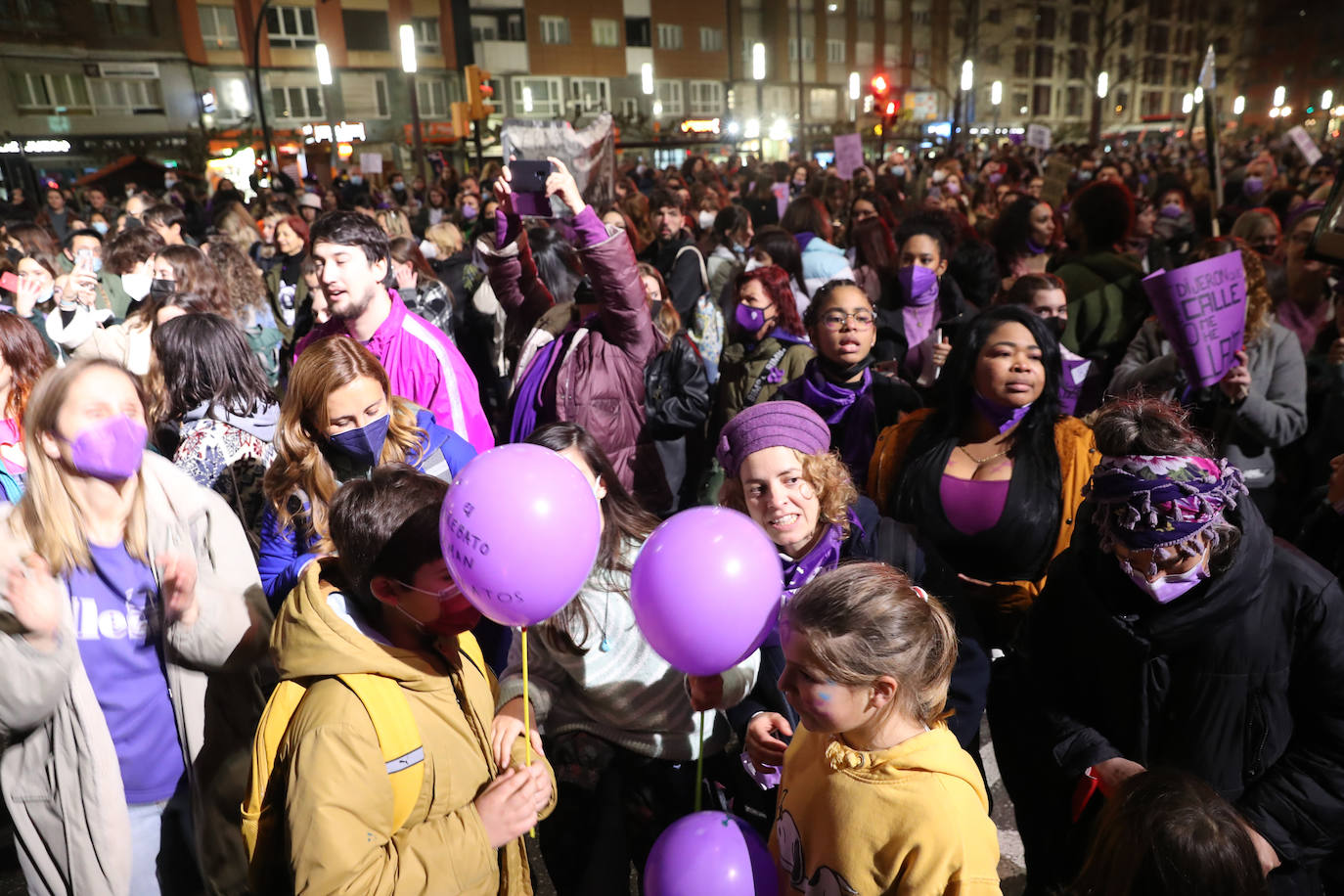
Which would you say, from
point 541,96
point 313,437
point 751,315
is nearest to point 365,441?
point 313,437

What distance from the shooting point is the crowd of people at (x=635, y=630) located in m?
1.74

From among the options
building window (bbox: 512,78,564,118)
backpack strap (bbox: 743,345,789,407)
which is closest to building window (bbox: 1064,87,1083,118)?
building window (bbox: 512,78,564,118)

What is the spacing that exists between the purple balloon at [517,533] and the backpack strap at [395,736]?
25cm

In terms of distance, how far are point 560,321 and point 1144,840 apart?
10.9 ft

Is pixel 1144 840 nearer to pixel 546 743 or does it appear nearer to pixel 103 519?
pixel 546 743

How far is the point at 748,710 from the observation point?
2.44 meters

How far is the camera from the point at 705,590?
1845 mm

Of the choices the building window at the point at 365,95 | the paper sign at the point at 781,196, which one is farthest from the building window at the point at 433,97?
the paper sign at the point at 781,196

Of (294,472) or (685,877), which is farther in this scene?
(294,472)

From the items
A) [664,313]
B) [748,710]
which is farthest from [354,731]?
[664,313]

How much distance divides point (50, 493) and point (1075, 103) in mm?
79422

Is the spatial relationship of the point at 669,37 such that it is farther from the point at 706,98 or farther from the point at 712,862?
the point at 712,862

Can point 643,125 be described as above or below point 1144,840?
above

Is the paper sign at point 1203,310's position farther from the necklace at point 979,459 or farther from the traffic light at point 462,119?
the traffic light at point 462,119
